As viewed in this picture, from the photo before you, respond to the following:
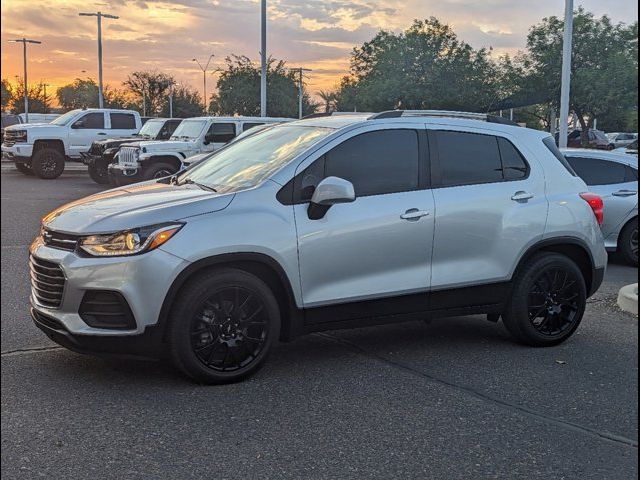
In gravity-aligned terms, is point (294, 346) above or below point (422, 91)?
below

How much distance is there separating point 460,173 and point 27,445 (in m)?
3.36

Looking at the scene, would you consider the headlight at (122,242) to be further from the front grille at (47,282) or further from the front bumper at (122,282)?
the front grille at (47,282)

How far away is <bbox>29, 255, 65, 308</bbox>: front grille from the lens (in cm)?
425

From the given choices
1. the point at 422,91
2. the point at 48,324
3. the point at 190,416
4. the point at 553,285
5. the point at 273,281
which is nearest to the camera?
the point at 190,416

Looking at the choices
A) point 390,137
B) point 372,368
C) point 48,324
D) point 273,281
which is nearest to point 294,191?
point 273,281

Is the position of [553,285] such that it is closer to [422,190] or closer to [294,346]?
[422,190]

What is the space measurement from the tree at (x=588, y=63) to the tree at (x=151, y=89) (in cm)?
3319

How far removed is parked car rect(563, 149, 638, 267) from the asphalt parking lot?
400 cm

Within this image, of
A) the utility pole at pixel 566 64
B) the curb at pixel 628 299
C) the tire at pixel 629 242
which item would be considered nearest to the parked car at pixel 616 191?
the tire at pixel 629 242

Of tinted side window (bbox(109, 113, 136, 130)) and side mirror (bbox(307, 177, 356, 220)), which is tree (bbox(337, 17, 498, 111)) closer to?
tinted side window (bbox(109, 113, 136, 130))

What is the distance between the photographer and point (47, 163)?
21.0 metres

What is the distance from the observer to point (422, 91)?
36.9 metres

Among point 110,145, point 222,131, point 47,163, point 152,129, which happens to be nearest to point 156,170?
point 222,131

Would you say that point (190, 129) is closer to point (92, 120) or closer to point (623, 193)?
point (92, 120)
